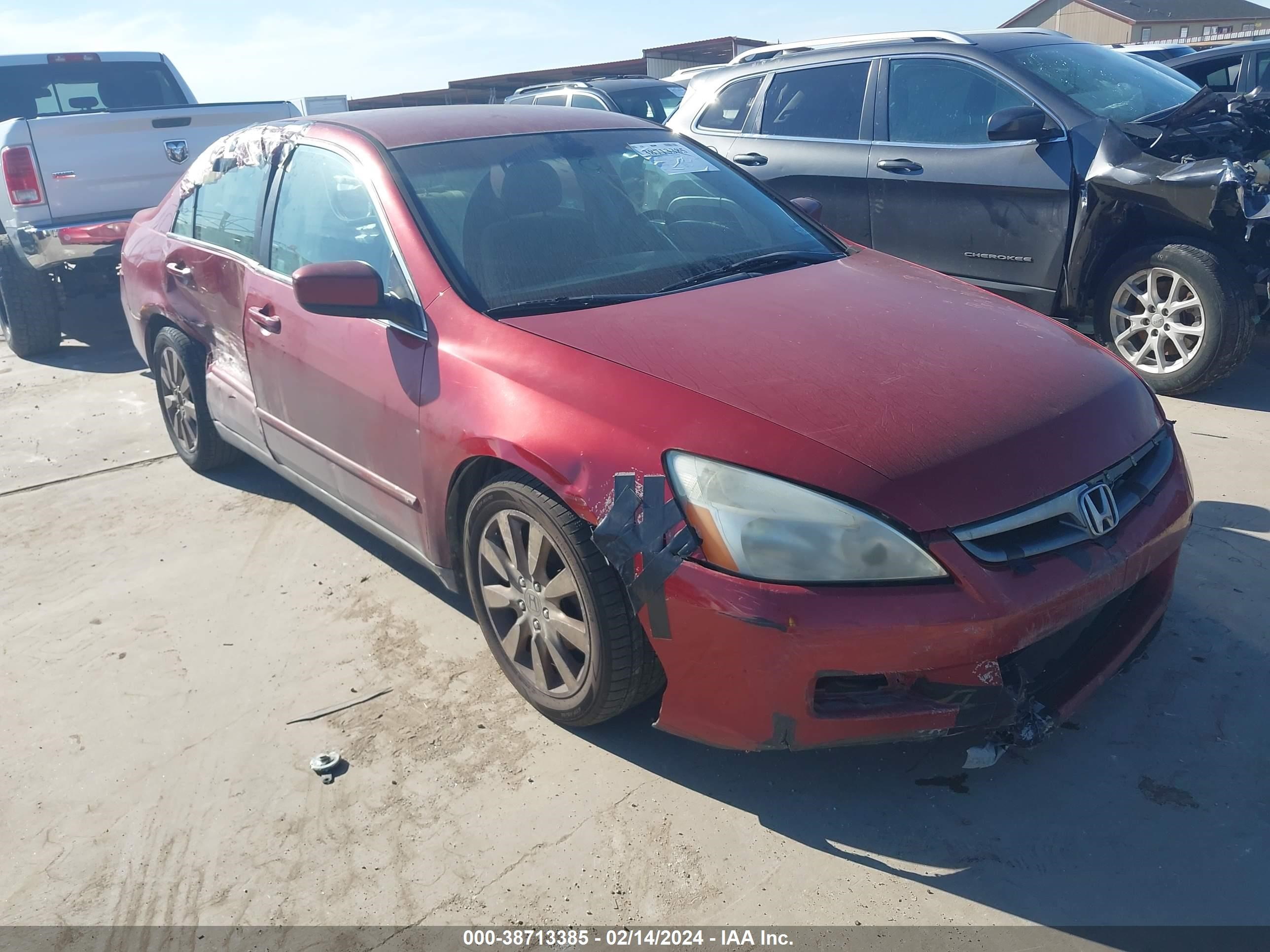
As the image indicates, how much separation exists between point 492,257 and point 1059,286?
3.33 metres

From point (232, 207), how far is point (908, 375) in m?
2.97

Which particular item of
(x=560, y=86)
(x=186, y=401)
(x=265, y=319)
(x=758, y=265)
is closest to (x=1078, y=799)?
(x=758, y=265)

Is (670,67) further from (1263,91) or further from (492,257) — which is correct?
(492,257)

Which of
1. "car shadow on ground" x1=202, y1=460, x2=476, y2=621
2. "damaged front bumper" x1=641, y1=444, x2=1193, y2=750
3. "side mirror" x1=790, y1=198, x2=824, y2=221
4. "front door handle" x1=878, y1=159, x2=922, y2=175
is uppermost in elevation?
"side mirror" x1=790, y1=198, x2=824, y2=221

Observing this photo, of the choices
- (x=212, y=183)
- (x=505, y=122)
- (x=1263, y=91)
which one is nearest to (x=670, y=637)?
(x=505, y=122)

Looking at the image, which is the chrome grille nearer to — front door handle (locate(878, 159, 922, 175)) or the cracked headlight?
the cracked headlight

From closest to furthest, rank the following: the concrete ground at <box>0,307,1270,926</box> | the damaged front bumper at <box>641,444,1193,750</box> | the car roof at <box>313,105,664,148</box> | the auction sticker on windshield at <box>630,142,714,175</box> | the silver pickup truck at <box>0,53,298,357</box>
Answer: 1. the damaged front bumper at <box>641,444,1193,750</box>
2. the concrete ground at <box>0,307,1270,926</box>
3. the car roof at <box>313,105,664,148</box>
4. the auction sticker on windshield at <box>630,142,714,175</box>
5. the silver pickup truck at <box>0,53,298,357</box>

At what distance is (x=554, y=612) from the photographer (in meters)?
2.68

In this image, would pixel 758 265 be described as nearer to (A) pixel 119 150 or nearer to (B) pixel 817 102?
Answer: (B) pixel 817 102

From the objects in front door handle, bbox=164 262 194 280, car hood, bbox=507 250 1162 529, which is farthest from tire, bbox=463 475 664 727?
front door handle, bbox=164 262 194 280

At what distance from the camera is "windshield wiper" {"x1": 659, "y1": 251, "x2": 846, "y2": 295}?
10.3 feet

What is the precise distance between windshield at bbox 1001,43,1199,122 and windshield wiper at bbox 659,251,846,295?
267 centimetres

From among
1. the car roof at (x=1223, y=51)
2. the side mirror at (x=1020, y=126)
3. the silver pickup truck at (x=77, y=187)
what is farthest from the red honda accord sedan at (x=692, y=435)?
the car roof at (x=1223, y=51)

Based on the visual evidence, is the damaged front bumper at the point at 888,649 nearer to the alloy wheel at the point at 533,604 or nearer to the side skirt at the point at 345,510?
the alloy wheel at the point at 533,604
